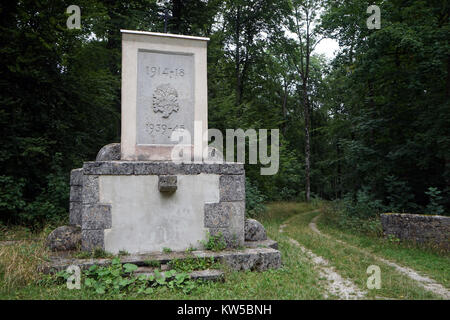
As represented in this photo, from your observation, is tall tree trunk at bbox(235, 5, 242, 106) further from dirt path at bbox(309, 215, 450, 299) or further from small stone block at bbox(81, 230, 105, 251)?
small stone block at bbox(81, 230, 105, 251)

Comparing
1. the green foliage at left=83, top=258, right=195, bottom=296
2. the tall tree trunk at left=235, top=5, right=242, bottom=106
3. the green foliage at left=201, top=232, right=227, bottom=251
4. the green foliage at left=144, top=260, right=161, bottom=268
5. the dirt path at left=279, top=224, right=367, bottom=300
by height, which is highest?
the tall tree trunk at left=235, top=5, right=242, bottom=106

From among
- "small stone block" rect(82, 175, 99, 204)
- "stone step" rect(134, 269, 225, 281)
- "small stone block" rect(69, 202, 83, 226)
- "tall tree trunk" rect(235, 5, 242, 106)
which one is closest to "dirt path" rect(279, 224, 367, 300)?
"stone step" rect(134, 269, 225, 281)

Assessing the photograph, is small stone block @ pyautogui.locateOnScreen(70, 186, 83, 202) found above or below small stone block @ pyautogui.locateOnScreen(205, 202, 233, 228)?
above

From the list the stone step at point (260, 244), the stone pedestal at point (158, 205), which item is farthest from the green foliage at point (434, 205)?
the stone pedestal at point (158, 205)

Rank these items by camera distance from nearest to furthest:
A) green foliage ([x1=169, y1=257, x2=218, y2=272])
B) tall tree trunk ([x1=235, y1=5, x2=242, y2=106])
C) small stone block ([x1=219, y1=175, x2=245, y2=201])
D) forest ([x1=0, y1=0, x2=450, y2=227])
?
green foliage ([x1=169, y1=257, x2=218, y2=272])
small stone block ([x1=219, y1=175, x2=245, y2=201])
forest ([x1=0, y1=0, x2=450, y2=227])
tall tree trunk ([x1=235, y1=5, x2=242, y2=106])

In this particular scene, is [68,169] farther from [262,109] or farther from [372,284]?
[262,109]

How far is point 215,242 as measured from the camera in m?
4.55

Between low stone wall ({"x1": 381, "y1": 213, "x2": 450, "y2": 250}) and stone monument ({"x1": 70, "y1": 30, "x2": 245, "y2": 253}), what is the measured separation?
4367mm

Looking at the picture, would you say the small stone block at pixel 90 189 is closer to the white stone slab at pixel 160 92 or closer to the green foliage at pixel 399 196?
the white stone slab at pixel 160 92

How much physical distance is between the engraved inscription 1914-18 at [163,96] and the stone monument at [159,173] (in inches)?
0.6

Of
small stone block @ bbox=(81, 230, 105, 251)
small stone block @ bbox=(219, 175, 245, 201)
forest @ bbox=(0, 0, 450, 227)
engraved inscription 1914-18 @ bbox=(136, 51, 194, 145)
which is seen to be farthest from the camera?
forest @ bbox=(0, 0, 450, 227)

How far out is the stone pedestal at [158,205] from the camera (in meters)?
4.21

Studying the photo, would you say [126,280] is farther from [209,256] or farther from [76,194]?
[76,194]

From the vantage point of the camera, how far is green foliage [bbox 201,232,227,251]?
14.7 ft
